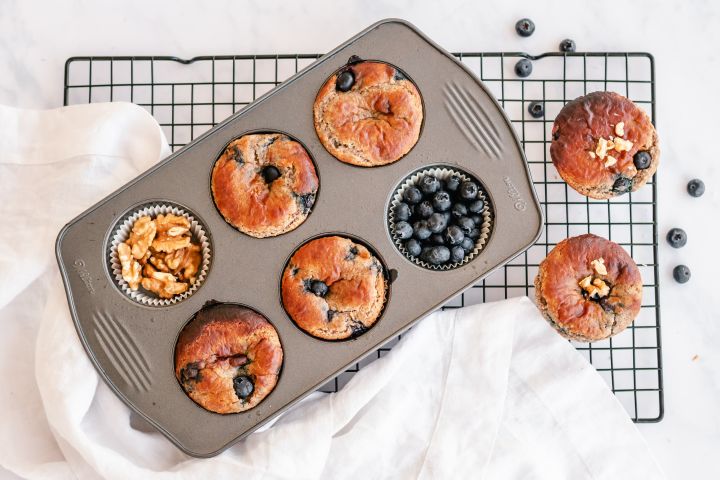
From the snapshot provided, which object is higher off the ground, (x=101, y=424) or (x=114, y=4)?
(x=114, y=4)

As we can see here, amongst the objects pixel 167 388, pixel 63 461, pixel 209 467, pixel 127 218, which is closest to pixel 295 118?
pixel 127 218

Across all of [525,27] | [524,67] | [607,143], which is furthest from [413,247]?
[525,27]

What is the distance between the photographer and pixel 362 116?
2.47 meters

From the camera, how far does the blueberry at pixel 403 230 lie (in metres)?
2.42

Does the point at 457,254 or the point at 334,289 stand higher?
the point at 457,254

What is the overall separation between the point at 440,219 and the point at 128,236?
1126mm

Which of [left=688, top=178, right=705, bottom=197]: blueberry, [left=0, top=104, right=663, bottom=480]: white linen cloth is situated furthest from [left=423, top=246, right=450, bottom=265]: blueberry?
[left=688, top=178, right=705, bottom=197]: blueberry

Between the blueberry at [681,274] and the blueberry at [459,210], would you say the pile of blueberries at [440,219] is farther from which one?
the blueberry at [681,274]

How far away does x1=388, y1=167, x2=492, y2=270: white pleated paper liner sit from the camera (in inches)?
96.6

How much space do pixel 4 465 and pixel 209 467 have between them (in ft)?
2.60

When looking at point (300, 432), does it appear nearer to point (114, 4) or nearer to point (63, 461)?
point (63, 461)

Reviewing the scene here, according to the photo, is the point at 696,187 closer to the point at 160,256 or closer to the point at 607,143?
the point at 607,143

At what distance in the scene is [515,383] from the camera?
8.68ft

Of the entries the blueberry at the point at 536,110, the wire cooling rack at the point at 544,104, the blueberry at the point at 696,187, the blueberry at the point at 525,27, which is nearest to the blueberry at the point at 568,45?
the wire cooling rack at the point at 544,104
